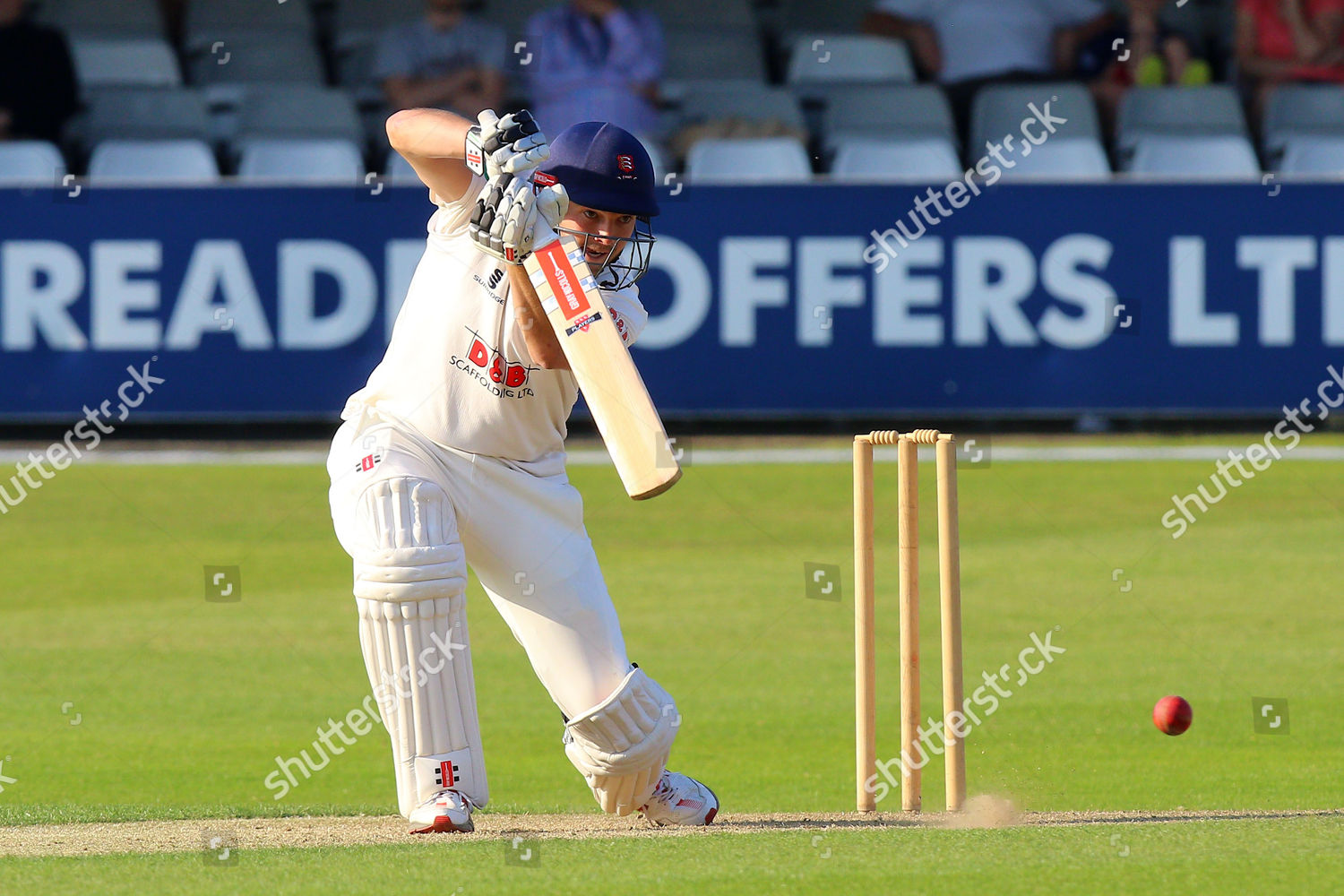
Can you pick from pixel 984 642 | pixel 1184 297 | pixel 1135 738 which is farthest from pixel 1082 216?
pixel 1135 738

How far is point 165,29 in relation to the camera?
13539 millimetres

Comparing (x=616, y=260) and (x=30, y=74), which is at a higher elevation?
(x=30, y=74)

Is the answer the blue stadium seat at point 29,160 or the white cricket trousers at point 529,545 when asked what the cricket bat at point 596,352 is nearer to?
the white cricket trousers at point 529,545

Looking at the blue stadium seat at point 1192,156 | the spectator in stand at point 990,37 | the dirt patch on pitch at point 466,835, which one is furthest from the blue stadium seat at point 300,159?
the dirt patch on pitch at point 466,835

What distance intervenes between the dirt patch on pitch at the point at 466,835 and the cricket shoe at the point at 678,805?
5 cm

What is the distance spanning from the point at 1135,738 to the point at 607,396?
253 centimetres

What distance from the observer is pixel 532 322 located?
159 inches

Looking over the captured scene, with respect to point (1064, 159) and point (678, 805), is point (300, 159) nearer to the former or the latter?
point (1064, 159)

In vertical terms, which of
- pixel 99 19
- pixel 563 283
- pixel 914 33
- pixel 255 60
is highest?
pixel 99 19

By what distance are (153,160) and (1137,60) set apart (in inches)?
244

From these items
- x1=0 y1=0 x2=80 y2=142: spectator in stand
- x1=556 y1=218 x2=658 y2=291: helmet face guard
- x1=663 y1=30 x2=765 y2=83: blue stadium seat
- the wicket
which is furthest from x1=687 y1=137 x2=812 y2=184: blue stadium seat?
x1=556 y1=218 x2=658 y2=291: helmet face guard

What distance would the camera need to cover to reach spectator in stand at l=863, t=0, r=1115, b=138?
12.5m

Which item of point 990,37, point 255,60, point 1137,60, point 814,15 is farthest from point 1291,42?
point 255,60

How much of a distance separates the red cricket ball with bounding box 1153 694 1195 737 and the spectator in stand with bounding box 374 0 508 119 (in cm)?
778
